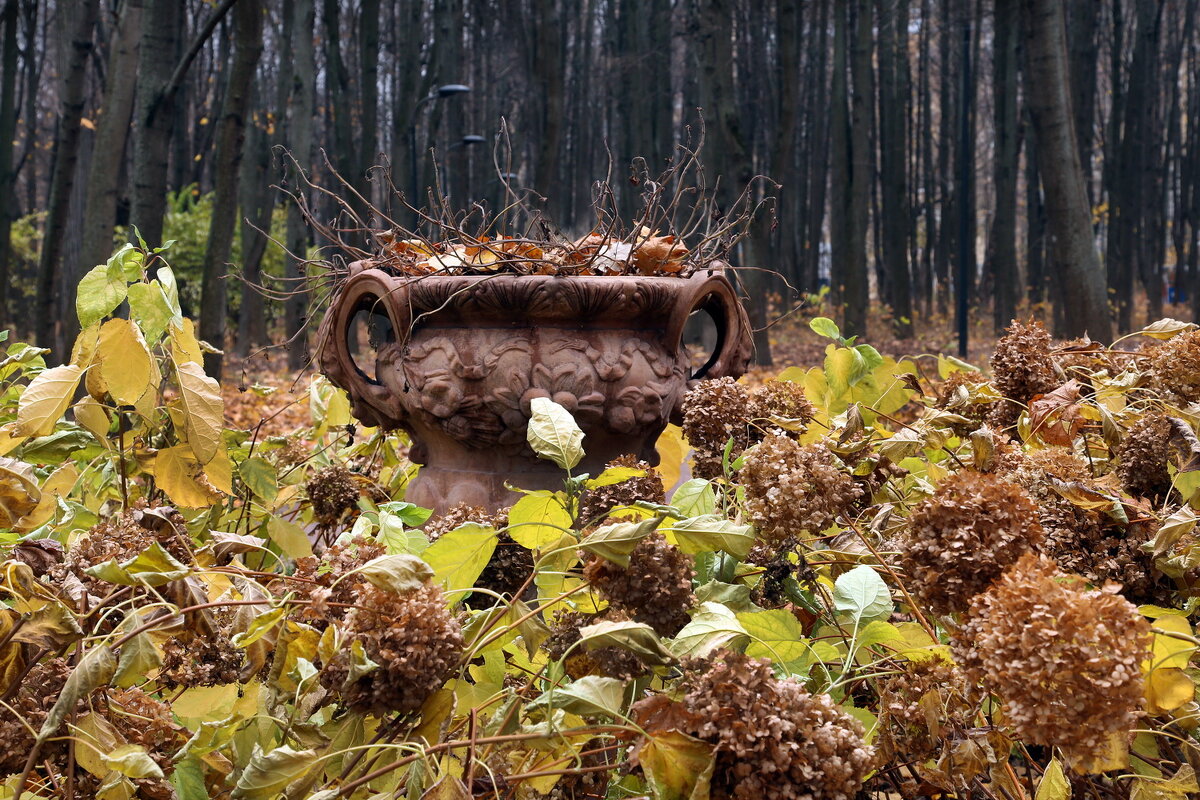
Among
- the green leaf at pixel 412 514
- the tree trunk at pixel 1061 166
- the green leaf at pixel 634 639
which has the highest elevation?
the tree trunk at pixel 1061 166

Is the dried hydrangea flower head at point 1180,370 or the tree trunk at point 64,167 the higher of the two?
the tree trunk at point 64,167

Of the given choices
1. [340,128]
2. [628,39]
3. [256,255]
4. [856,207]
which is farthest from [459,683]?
[628,39]

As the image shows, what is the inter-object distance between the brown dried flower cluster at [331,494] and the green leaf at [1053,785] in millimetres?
1629

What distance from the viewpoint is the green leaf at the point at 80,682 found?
2.74ft

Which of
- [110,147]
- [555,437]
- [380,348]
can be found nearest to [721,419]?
[555,437]

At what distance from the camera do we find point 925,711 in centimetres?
98

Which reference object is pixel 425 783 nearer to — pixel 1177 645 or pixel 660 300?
pixel 1177 645

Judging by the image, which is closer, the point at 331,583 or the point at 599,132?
the point at 331,583

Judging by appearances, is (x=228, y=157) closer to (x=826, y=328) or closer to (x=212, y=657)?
(x=826, y=328)

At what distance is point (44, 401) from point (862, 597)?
3.58 feet

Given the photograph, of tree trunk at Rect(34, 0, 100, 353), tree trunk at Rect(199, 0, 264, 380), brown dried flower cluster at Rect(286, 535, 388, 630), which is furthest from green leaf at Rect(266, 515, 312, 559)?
tree trunk at Rect(34, 0, 100, 353)

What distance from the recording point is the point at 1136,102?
19.9 metres

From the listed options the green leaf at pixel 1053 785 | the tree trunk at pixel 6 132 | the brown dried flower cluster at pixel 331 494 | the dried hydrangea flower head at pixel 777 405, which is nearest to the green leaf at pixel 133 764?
the green leaf at pixel 1053 785

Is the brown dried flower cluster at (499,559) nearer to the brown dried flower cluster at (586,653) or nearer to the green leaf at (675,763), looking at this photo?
the brown dried flower cluster at (586,653)
